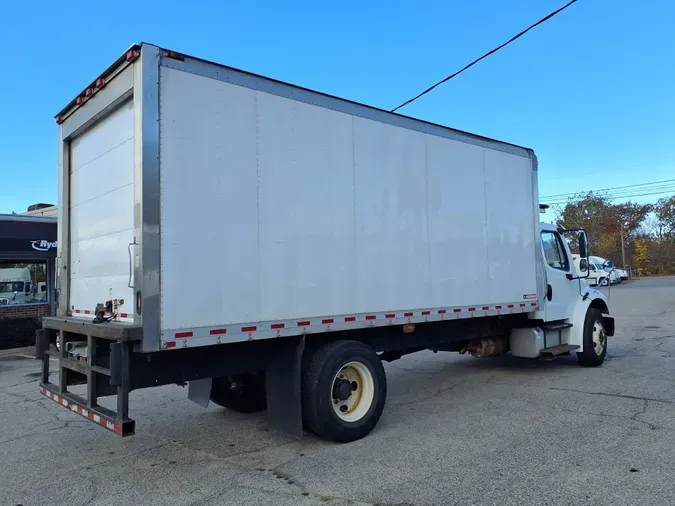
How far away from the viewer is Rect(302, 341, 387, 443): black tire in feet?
17.3

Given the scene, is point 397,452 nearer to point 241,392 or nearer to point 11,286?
point 241,392

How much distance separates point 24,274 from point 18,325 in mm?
1568

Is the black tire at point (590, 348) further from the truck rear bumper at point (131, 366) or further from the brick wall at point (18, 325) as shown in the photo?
the brick wall at point (18, 325)

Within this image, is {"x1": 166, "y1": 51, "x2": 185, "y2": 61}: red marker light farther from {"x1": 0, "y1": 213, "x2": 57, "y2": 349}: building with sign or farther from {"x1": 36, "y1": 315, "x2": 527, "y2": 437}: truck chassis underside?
{"x1": 0, "y1": 213, "x2": 57, "y2": 349}: building with sign

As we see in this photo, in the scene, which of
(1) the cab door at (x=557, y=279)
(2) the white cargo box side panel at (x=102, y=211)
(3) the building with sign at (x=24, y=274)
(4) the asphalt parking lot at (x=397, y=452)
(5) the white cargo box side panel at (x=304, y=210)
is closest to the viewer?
(4) the asphalt parking lot at (x=397, y=452)

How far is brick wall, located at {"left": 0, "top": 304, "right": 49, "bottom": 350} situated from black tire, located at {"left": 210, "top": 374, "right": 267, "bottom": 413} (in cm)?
1107

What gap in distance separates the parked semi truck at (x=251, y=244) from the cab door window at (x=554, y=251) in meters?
2.12

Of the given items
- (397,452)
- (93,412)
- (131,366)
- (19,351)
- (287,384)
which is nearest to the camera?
(131,366)

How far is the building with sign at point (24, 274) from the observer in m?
14.6

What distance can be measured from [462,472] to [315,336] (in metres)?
1.97

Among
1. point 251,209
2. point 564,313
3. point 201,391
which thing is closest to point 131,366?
point 201,391

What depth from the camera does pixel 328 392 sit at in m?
5.32

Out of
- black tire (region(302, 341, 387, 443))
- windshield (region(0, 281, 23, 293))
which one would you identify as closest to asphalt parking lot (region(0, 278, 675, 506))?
black tire (region(302, 341, 387, 443))

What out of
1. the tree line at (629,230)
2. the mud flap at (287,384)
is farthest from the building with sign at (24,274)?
the tree line at (629,230)
